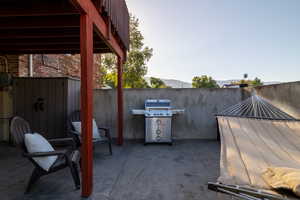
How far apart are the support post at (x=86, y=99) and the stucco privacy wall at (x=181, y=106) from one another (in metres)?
3.31

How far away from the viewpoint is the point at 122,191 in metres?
2.48

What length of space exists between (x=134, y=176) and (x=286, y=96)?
3330mm

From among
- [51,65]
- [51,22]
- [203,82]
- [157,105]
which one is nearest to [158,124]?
[157,105]

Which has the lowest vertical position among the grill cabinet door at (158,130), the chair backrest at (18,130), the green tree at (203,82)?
the grill cabinet door at (158,130)

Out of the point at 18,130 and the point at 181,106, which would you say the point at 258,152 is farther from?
the point at 181,106

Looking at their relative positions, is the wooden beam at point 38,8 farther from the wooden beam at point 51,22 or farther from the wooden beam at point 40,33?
the wooden beam at point 40,33

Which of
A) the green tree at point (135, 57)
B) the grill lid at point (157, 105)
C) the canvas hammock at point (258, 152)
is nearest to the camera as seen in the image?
the canvas hammock at point (258, 152)

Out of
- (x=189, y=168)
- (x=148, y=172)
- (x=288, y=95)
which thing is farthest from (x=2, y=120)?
(x=288, y=95)

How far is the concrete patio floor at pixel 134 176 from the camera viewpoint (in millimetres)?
2379

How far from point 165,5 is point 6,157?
20.3 ft

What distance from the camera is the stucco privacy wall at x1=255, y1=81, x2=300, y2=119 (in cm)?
354

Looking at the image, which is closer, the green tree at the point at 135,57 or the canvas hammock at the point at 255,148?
the canvas hammock at the point at 255,148

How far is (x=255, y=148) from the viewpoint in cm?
224

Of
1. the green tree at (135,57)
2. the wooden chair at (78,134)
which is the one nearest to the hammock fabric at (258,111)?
the wooden chair at (78,134)
